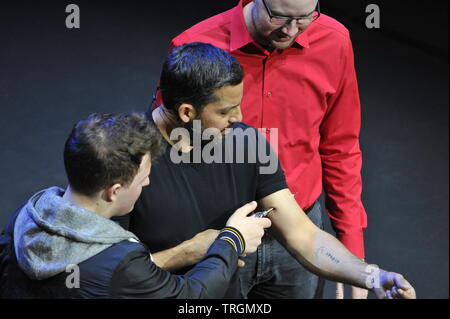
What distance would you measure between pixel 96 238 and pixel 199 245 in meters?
0.42

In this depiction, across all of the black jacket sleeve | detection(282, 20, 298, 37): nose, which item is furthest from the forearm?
detection(282, 20, 298, 37): nose

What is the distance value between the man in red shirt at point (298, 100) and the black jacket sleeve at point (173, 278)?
61 cm

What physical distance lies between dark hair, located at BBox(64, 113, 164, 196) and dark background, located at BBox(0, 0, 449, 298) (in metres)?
1.34

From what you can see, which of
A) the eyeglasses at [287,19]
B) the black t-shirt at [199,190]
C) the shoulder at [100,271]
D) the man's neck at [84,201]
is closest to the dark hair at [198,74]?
the black t-shirt at [199,190]

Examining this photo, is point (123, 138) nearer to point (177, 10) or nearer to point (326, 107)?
point (326, 107)

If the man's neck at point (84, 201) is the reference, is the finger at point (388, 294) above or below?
below

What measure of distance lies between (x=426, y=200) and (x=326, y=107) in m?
1.58

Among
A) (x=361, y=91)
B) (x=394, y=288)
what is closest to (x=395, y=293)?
(x=394, y=288)

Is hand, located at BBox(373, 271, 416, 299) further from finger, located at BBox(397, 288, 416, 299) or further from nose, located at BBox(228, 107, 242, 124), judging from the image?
nose, located at BBox(228, 107, 242, 124)

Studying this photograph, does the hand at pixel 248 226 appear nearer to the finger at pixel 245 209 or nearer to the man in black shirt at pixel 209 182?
the finger at pixel 245 209

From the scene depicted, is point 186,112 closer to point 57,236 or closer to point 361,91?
point 57,236

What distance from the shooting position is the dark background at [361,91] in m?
3.08

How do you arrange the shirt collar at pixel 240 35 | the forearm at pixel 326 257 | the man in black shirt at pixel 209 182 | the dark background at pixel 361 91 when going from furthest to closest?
1. the dark background at pixel 361 91
2. the shirt collar at pixel 240 35
3. the forearm at pixel 326 257
4. the man in black shirt at pixel 209 182

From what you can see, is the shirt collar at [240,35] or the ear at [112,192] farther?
the shirt collar at [240,35]
